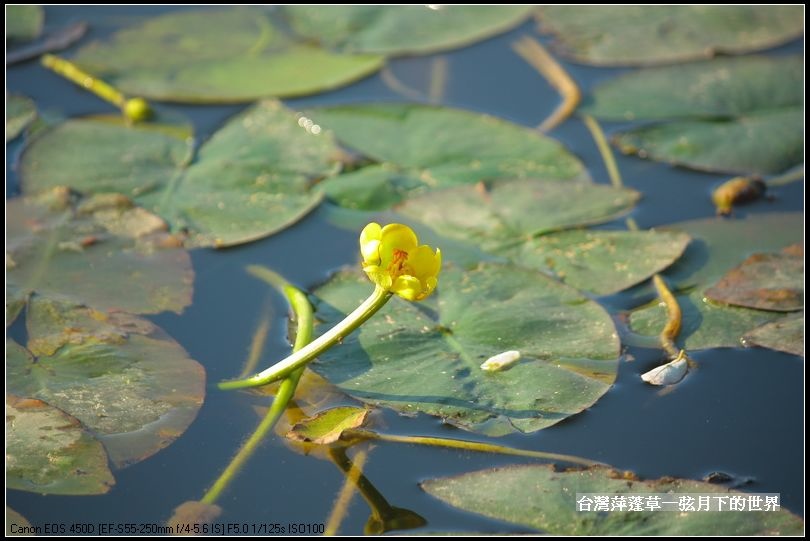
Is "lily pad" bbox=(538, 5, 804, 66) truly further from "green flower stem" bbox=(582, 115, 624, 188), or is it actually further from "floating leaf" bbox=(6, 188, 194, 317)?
"floating leaf" bbox=(6, 188, 194, 317)

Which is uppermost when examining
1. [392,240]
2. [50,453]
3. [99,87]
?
[392,240]

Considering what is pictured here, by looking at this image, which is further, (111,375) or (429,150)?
(429,150)

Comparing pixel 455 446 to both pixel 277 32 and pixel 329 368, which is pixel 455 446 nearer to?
pixel 329 368

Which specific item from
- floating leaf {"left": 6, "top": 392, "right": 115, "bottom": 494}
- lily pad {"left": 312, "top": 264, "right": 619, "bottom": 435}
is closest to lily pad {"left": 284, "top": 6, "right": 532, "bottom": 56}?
lily pad {"left": 312, "top": 264, "right": 619, "bottom": 435}

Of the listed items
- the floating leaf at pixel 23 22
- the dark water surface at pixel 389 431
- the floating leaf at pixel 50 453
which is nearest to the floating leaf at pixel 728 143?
the dark water surface at pixel 389 431

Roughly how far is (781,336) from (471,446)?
37.7 inches

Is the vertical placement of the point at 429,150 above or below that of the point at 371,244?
below

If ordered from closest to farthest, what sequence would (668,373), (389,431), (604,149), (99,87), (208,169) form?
(389,431) → (668,373) → (208,169) → (604,149) → (99,87)

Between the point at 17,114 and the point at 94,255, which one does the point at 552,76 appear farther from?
the point at 17,114

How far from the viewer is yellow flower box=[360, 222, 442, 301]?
6.81 feet

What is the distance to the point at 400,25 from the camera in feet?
13.4

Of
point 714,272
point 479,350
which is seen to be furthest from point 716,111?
point 479,350

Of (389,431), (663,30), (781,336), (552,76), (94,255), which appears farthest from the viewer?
(663,30)

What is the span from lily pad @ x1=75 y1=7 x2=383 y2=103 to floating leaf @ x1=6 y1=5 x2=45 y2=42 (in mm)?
259
